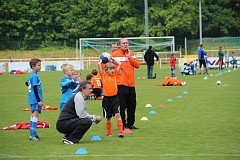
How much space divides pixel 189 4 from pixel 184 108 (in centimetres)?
6109

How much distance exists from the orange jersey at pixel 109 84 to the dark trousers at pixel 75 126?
52.7 inches

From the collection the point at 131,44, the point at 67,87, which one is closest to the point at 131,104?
the point at 67,87

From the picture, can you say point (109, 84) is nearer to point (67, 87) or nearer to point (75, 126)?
point (67, 87)

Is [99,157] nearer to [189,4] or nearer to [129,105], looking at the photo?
[129,105]

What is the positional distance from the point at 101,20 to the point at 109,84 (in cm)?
6805

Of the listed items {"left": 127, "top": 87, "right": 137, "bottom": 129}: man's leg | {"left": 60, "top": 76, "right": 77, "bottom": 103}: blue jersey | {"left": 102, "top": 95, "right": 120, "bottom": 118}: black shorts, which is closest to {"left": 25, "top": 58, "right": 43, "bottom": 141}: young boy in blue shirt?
{"left": 60, "top": 76, "right": 77, "bottom": 103}: blue jersey

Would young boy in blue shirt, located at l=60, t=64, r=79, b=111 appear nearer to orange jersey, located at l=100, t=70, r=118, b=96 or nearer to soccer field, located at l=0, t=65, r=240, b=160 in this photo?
orange jersey, located at l=100, t=70, r=118, b=96

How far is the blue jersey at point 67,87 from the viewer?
1413cm

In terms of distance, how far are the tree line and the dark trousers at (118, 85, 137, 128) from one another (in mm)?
62590

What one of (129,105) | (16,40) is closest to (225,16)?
(16,40)

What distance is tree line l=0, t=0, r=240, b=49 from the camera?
259 feet

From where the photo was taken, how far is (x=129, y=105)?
51.1 ft

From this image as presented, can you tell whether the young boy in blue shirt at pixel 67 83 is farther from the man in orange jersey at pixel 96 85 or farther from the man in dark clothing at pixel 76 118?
the man in orange jersey at pixel 96 85

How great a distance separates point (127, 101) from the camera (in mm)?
15562
